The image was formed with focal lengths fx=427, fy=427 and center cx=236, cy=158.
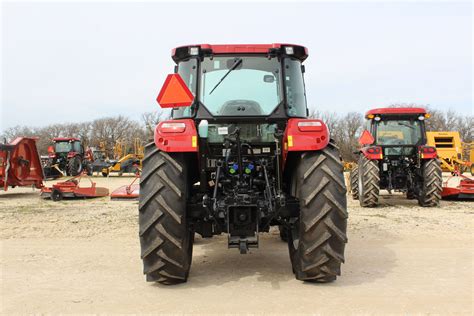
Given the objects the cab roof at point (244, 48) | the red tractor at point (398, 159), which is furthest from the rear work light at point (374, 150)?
the cab roof at point (244, 48)

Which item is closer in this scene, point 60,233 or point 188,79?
point 188,79

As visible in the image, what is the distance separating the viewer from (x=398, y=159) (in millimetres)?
10766

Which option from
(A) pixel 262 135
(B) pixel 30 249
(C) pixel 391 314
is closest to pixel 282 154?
(A) pixel 262 135

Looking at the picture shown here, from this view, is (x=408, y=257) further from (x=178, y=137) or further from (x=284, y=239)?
(x=178, y=137)

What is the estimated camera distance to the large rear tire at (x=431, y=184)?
9.84 m

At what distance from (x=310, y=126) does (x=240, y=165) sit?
31.7 inches

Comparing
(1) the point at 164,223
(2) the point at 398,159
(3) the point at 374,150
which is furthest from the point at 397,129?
(1) the point at 164,223

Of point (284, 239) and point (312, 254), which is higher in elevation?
point (312, 254)

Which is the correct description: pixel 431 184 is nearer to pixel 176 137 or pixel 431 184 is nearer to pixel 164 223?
pixel 176 137

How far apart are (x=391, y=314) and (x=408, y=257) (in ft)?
7.09

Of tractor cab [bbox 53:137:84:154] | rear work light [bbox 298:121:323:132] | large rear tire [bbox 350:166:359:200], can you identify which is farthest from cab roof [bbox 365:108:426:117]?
tractor cab [bbox 53:137:84:154]

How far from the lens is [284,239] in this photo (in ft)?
20.7

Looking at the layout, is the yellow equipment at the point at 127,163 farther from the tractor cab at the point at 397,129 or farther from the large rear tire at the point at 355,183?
the tractor cab at the point at 397,129

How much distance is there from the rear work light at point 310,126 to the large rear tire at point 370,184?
6.22 meters
